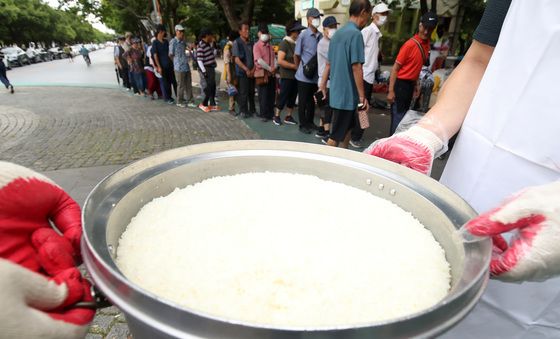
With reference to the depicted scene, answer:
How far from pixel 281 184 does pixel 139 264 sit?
25.9 inches

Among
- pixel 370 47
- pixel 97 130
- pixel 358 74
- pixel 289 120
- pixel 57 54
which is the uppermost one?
pixel 370 47

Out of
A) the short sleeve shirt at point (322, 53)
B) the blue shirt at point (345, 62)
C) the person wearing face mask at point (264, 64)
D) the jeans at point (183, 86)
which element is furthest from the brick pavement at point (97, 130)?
the blue shirt at point (345, 62)

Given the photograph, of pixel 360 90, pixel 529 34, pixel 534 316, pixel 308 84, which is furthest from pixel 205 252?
pixel 308 84

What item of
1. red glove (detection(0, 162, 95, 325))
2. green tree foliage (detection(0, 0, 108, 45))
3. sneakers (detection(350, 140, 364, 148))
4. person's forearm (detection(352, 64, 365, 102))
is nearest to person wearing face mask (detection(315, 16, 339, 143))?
sneakers (detection(350, 140, 364, 148))

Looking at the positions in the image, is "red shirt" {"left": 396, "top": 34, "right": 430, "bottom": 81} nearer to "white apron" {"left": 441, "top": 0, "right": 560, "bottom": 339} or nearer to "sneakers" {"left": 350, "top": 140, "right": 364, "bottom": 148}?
"sneakers" {"left": 350, "top": 140, "right": 364, "bottom": 148}

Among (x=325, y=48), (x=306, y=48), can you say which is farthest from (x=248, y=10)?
(x=325, y=48)

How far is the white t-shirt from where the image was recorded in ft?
18.3

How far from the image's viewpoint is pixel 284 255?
0.96 metres

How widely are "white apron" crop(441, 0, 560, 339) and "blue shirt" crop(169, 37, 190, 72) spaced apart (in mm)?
8227

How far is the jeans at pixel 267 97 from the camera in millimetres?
7188

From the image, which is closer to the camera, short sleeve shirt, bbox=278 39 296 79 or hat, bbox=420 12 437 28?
hat, bbox=420 12 437 28

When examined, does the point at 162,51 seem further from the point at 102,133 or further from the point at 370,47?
the point at 370,47

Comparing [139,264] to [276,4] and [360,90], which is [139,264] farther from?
[276,4]

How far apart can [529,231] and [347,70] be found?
Answer: 3.93 meters
